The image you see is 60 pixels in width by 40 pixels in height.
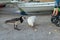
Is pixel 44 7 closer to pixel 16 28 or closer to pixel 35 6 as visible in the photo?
pixel 35 6

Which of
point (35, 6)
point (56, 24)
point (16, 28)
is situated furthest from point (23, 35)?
point (35, 6)

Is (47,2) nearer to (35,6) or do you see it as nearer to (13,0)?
(35,6)

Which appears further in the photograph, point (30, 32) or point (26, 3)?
point (26, 3)

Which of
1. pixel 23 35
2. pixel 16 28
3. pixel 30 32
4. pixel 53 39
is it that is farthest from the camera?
pixel 16 28

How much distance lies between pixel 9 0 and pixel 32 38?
Answer: 12.1ft

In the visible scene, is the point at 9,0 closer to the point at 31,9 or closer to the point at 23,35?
the point at 31,9

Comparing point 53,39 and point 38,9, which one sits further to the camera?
point 38,9

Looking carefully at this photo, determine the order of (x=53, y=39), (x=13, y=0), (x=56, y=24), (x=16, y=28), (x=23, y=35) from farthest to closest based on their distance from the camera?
(x=13, y=0) < (x=56, y=24) < (x=16, y=28) < (x=23, y=35) < (x=53, y=39)

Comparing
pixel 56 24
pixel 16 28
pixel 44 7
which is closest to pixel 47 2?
pixel 44 7

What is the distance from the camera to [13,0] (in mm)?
6371

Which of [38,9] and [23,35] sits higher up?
[23,35]

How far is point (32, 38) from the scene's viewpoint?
2879 mm

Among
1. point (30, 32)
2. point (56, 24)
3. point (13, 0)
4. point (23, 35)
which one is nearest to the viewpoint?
point (23, 35)

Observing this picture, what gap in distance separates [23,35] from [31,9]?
9.83 feet
